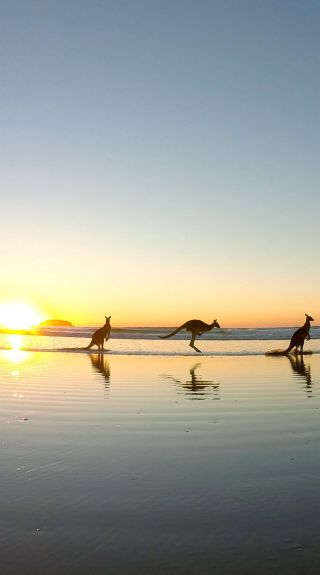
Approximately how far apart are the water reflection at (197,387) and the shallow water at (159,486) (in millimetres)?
761

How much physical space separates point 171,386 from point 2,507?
6.70 meters

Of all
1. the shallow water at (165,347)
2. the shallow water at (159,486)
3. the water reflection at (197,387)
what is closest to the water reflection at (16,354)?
the shallow water at (165,347)

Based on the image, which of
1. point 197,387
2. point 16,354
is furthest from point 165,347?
point 197,387

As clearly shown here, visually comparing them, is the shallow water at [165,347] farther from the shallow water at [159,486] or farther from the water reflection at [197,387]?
the shallow water at [159,486]

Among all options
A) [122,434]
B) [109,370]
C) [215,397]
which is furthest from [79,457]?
[109,370]

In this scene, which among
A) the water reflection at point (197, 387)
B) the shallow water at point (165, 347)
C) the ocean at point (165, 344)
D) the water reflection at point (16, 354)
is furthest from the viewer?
the ocean at point (165, 344)

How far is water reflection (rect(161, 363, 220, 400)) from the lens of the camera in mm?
8422

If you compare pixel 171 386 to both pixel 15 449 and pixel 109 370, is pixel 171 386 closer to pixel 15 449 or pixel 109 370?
pixel 109 370

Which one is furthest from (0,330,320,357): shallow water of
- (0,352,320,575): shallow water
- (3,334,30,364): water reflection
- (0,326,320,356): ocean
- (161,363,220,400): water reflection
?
(0,352,320,575): shallow water

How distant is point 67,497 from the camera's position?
3312 mm

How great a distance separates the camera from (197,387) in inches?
378

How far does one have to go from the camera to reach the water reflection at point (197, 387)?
8422 millimetres

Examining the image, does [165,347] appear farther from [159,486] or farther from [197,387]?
[159,486]

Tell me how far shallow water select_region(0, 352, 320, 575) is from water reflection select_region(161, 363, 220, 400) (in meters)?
0.76
